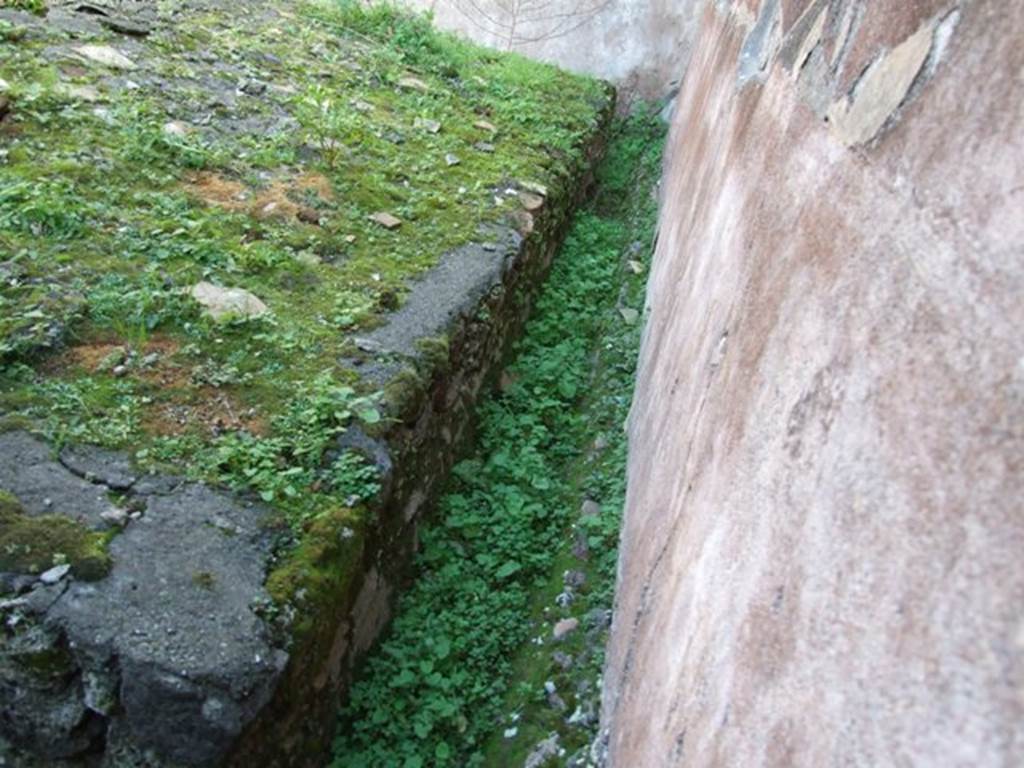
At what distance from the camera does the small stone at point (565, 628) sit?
7.82 feet

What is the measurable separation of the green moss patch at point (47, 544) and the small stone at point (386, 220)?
2052 millimetres

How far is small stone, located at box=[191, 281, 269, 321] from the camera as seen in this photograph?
2.62m

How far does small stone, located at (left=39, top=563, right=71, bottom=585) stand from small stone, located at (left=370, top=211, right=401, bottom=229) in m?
2.17

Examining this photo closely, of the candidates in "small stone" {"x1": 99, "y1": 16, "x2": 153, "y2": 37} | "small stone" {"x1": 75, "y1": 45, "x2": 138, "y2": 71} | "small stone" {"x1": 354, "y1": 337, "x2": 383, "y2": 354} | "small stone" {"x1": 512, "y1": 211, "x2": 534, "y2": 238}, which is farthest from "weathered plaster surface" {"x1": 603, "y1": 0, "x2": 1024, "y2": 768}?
"small stone" {"x1": 99, "y1": 16, "x2": 153, "y2": 37}

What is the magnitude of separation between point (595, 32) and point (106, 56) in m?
5.00

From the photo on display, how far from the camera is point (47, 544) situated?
5.61 feet

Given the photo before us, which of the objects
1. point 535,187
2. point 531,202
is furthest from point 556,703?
point 535,187

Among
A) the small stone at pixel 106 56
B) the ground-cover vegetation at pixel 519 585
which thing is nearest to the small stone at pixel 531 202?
the ground-cover vegetation at pixel 519 585

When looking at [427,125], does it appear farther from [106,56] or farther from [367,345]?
[367,345]

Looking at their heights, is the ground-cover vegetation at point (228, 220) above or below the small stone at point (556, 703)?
above

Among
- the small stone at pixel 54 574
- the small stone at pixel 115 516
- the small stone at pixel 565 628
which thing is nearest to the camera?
the small stone at pixel 54 574

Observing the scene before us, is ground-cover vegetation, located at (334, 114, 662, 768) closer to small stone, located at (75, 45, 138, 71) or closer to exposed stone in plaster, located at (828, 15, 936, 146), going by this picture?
exposed stone in plaster, located at (828, 15, 936, 146)

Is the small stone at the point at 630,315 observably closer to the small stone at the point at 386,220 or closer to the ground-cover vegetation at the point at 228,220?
the ground-cover vegetation at the point at 228,220

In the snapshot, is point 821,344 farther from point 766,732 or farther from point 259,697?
point 259,697
